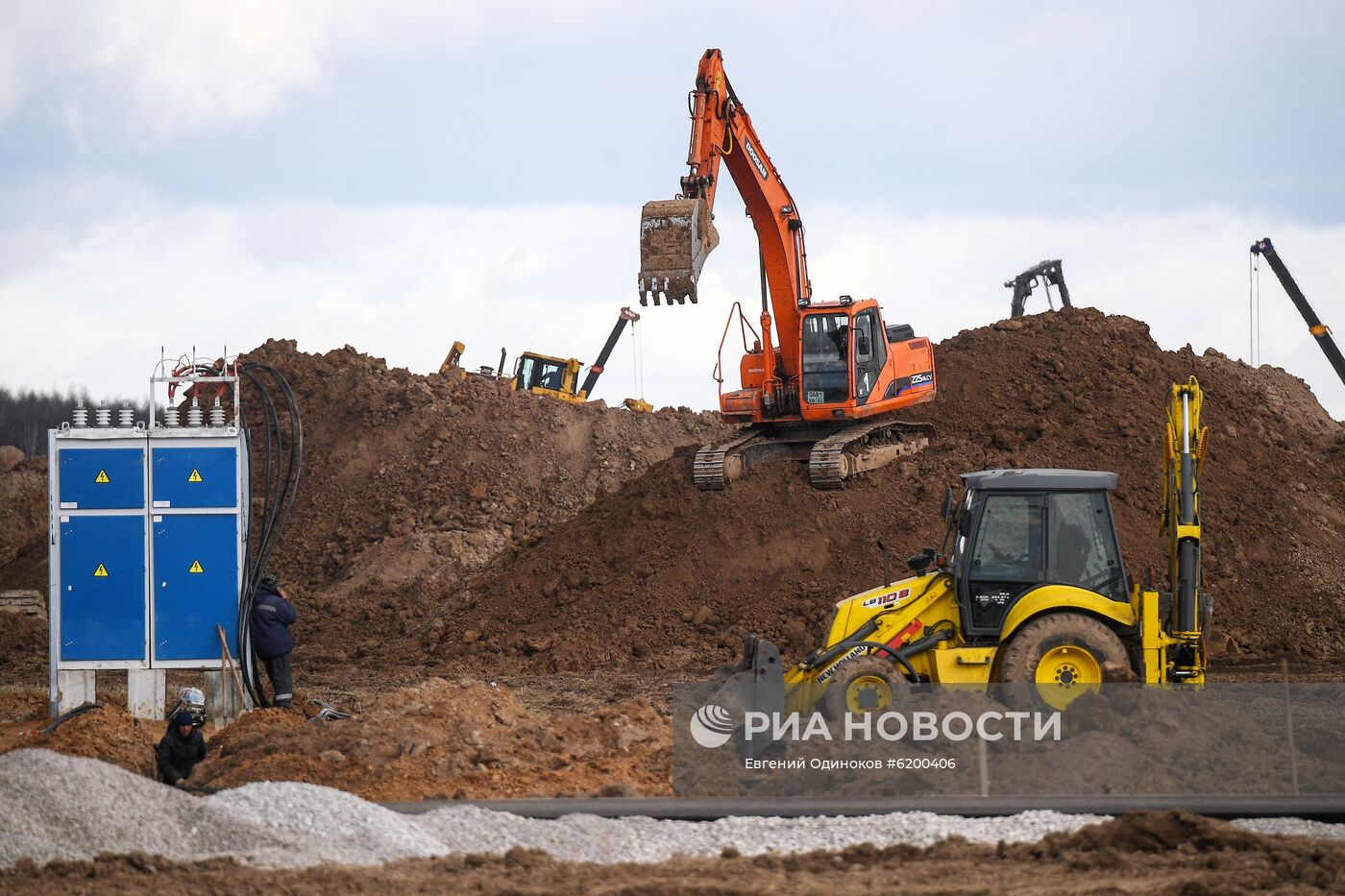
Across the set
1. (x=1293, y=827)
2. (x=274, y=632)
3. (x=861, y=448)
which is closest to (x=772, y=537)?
(x=861, y=448)

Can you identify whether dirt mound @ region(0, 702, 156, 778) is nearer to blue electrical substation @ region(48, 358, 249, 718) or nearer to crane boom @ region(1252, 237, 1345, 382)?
blue electrical substation @ region(48, 358, 249, 718)

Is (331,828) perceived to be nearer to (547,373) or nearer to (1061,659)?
(1061,659)

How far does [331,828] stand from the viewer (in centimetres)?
843

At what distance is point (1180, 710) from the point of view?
10.8 metres

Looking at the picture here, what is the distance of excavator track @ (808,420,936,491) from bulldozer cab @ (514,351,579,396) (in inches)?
586

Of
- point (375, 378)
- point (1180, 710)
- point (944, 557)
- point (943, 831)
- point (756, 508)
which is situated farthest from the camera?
point (375, 378)

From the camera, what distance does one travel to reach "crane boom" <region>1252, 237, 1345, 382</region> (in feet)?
91.0

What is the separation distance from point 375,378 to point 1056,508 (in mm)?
23431

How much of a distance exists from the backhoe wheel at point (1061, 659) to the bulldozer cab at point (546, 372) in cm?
2555

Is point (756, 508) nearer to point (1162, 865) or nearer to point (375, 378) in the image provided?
point (1162, 865)

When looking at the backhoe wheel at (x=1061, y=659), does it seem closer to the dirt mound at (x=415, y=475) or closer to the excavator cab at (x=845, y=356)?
the excavator cab at (x=845, y=356)

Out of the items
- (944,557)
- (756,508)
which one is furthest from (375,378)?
(944,557)

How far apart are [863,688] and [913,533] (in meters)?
8.43

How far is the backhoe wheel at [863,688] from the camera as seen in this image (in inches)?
432
